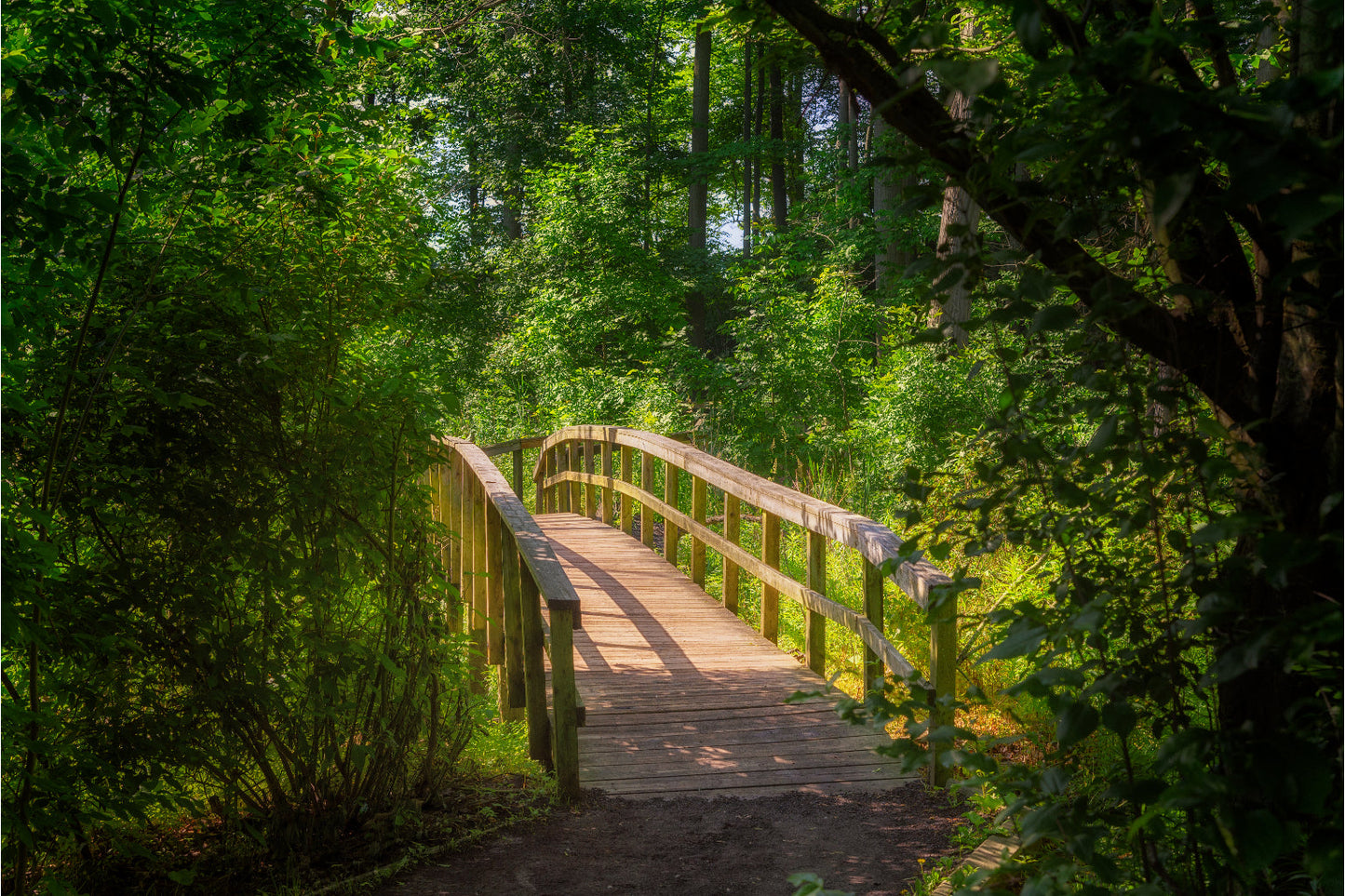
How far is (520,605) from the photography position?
4566mm

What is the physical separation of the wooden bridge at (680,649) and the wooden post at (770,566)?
0.04 ft

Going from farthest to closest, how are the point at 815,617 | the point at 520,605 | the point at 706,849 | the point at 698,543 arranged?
the point at 698,543 < the point at 815,617 < the point at 520,605 < the point at 706,849

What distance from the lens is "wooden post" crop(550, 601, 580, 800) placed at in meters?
3.73

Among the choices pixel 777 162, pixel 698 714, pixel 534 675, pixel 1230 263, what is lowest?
pixel 698 714

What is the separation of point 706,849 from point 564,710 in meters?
0.72

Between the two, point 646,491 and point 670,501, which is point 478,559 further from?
point 646,491

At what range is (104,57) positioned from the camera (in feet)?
8.26

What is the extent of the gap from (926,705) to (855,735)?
2979 mm

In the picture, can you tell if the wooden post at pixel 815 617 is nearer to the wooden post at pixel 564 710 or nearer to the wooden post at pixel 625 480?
the wooden post at pixel 564 710

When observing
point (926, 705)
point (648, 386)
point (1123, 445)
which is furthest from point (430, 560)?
point (648, 386)

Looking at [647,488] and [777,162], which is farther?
[777,162]

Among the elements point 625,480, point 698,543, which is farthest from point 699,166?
point 698,543

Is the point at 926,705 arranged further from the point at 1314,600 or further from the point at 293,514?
the point at 293,514

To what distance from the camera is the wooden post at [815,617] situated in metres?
5.23
